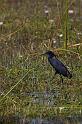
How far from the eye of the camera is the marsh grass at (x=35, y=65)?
6.67m

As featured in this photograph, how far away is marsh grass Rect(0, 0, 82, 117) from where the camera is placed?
21.9ft

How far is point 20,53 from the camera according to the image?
9641mm

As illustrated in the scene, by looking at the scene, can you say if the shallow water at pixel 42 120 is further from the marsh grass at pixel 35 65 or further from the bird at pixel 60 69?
the bird at pixel 60 69

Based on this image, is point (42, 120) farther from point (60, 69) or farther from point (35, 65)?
point (35, 65)

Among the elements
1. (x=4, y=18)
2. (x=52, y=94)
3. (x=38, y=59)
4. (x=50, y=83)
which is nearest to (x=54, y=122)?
(x=52, y=94)

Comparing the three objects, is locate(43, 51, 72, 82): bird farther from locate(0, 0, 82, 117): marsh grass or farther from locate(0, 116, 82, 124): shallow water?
locate(0, 116, 82, 124): shallow water

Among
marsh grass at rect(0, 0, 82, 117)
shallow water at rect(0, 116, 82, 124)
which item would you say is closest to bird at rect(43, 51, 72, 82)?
marsh grass at rect(0, 0, 82, 117)

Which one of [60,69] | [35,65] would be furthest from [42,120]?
[35,65]

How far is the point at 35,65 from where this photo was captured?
841cm

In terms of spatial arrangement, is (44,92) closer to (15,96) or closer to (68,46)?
(15,96)

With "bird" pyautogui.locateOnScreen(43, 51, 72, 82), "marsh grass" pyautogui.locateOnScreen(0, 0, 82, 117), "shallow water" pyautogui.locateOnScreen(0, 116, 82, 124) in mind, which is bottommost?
"marsh grass" pyautogui.locateOnScreen(0, 0, 82, 117)

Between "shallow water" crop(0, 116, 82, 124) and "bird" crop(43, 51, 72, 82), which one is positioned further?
"bird" crop(43, 51, 72, 82)

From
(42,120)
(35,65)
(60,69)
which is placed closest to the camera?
(42,120)

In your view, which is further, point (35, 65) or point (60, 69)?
point (35, 65)
